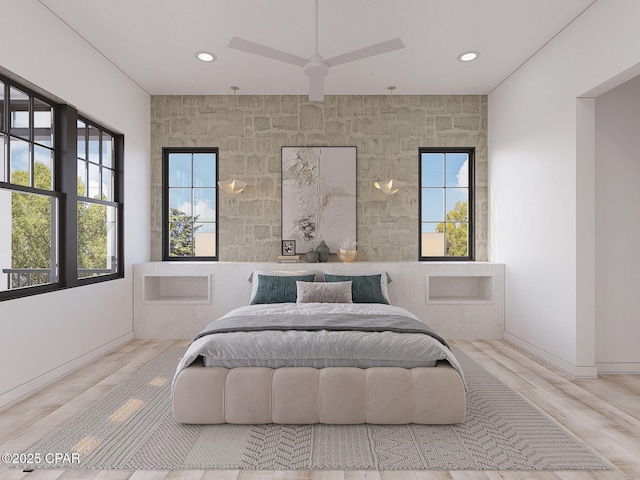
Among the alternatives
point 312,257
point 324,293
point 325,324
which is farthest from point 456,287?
point 325,324

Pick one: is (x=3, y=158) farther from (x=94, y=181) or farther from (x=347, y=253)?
(x=347, y=253)

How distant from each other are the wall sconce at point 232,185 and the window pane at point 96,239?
3.88 feet

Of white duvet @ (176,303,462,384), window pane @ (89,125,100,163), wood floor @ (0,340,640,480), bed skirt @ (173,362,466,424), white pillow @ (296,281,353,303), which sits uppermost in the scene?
window pane @ (89,125,100,163)

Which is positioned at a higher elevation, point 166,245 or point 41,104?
point 41,104

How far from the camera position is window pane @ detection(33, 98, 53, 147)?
3.20 meters

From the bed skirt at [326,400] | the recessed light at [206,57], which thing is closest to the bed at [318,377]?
the bed skirt at [326,400]

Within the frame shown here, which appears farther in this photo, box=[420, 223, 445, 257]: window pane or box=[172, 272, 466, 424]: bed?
box=[420, 223, 445, 257]: window pane

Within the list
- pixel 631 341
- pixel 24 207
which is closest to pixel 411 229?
pixel 631 341

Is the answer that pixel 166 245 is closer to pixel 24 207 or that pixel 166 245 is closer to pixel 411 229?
pixel 24 207

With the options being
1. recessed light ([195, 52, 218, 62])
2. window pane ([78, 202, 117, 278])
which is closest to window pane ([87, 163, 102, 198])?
window pane ([78, 202, 117, 278])

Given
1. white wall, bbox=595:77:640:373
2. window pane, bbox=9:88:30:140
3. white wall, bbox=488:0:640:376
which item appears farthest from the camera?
white wall, bbox=595:77:640:373

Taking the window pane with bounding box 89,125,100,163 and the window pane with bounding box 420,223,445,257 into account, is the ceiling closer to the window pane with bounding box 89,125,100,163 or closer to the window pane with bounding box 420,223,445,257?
the window pane with bounding box 89,125,100,163

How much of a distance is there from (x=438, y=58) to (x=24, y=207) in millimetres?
3909

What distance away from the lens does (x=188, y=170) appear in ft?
16.8
